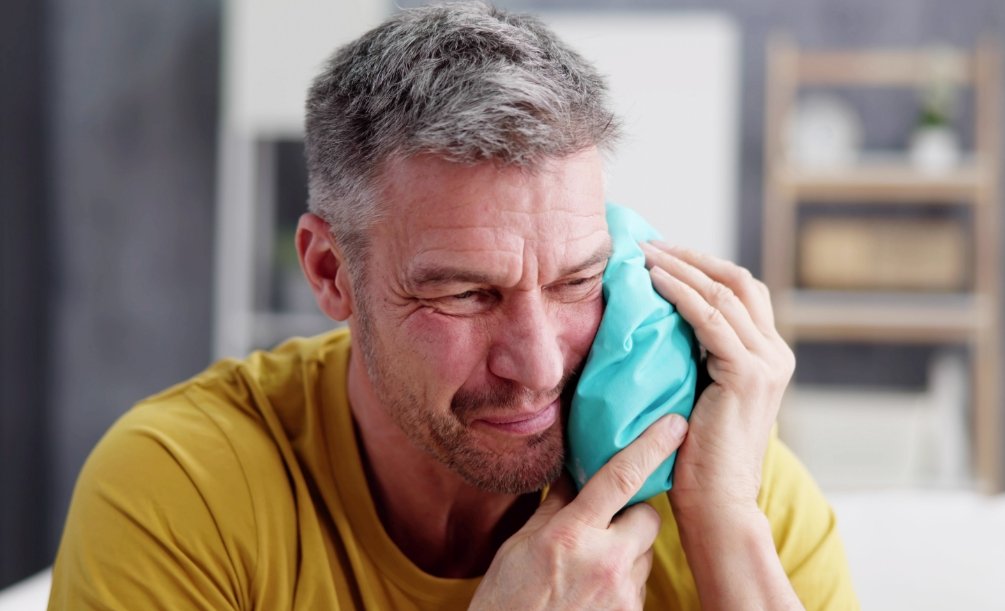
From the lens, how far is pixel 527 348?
1.09 metres

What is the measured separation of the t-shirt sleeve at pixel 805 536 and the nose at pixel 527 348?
15.5 inches

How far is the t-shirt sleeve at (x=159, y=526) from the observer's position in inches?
44.9

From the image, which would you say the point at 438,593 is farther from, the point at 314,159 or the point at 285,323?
the point at 285,323

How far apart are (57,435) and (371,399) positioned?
3027 mm

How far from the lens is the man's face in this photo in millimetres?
1098

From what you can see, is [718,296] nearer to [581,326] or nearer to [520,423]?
[581,326]

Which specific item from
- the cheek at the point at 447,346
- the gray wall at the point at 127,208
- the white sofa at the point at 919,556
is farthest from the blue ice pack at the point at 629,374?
the gray wall at the point at 127,208

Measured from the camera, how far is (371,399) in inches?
52.7

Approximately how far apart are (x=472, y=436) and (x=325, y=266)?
0.32 metres

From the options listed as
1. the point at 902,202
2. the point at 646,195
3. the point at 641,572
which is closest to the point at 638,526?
the point at 641,572

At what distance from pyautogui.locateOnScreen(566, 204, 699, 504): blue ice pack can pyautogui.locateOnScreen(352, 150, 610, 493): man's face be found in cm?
3

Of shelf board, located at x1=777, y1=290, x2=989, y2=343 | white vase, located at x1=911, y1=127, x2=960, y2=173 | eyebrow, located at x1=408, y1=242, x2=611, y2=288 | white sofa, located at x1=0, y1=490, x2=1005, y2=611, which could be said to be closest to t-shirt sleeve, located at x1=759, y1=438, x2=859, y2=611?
white sofa, located at x1=0, y1=490, x2=1005, y2=611

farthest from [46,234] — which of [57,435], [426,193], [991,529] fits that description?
[991,529]

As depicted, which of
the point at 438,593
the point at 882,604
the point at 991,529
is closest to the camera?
the point at 438,593
